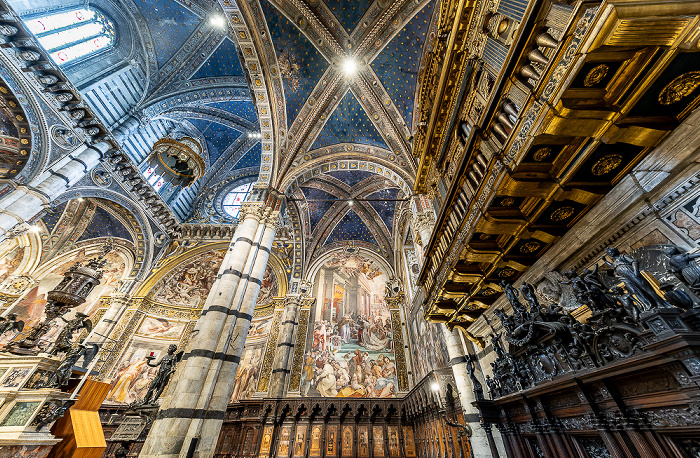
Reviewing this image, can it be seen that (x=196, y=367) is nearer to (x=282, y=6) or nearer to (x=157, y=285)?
(x=157, y=285)

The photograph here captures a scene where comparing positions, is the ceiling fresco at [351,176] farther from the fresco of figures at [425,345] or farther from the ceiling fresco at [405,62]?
the fresco of figures at [425,345]

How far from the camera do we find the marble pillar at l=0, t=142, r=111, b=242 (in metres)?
7.13

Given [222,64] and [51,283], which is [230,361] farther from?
[51,283]

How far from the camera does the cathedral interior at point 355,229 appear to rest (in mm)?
2125

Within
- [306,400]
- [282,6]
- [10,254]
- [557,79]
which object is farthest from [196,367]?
[10,254]

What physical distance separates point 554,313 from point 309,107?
35.6ft

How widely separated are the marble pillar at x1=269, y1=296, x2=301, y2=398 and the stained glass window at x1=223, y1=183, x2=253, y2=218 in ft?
24.6

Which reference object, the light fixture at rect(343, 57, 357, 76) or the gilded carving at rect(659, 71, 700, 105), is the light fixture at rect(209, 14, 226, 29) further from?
the gilded carving at rect(659, 71, 700, 105)

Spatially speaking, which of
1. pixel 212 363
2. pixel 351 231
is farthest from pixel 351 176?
pixel 212 363

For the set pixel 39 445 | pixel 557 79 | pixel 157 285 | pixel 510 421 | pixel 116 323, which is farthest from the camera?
pixel 157 285

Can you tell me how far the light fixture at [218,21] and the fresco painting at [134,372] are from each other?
15.2m

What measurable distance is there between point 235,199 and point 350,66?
1144 centimetres

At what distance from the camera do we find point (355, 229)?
15242mm

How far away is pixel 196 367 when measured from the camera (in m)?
6.21
